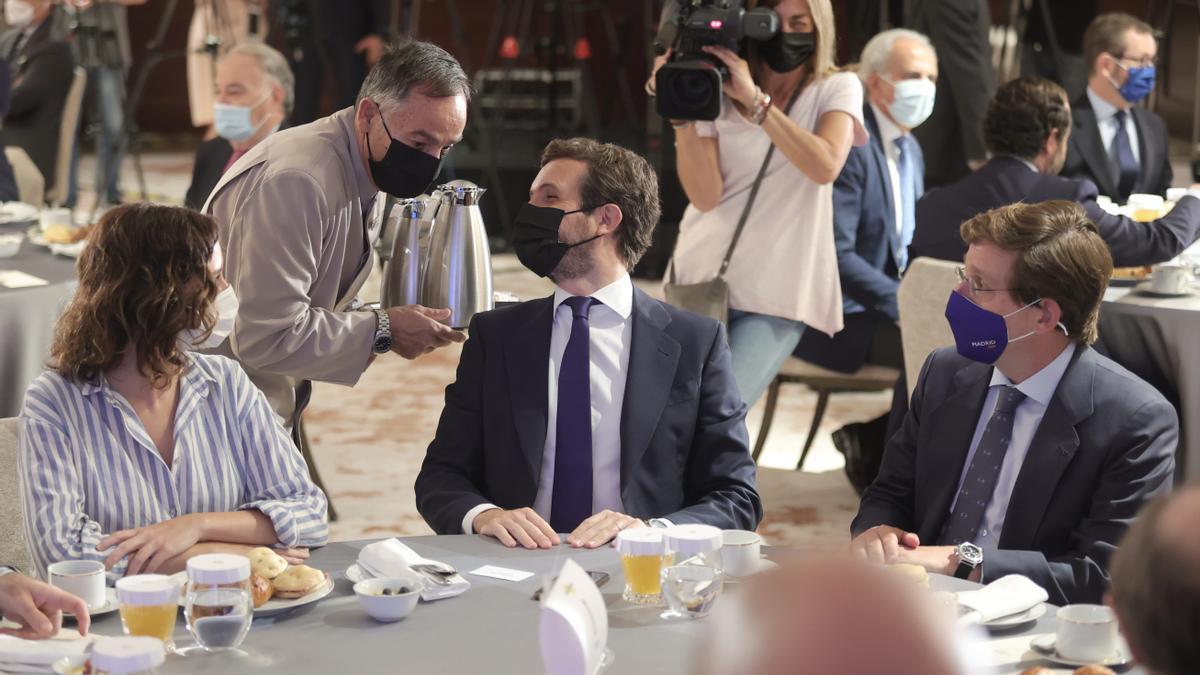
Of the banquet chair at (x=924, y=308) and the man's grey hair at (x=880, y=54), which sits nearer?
the banquet chair at (x=924, y=308)

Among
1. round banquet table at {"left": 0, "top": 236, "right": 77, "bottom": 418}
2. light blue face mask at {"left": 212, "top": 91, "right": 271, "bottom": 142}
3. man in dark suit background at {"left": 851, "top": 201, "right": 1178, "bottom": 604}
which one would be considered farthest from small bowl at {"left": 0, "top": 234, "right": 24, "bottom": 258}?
man in dark suit background at {"left": 851, "top": 201, "right": 1178, "bottom": 604}

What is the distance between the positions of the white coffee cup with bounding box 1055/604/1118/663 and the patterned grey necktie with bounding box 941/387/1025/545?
2.41ft

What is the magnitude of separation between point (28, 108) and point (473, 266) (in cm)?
445

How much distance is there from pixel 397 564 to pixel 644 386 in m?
0.73

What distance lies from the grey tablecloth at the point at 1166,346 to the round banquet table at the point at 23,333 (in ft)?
8.17

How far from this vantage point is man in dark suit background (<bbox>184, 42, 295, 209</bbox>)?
4656 millimetres

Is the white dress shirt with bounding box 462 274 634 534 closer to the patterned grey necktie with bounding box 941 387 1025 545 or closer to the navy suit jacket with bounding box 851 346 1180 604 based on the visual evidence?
the navy suit jacket with bounding box 851 346 1180 604

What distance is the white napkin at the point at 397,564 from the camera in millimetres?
1908

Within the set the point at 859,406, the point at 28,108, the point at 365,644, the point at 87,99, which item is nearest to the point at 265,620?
the point at 365,644

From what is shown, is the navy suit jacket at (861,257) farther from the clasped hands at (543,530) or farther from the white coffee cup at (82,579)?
the white coffee cup at (82,579)

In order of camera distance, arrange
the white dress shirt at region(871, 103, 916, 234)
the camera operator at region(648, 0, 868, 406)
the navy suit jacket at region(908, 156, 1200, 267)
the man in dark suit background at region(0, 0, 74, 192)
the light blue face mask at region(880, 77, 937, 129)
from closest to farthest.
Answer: the camera operator at region(648, 0, 868, 406)
the navy suit jacket at region(908, 156, 1200, 267)
the white dress shirt at region(871, 103, 916, 234)
the light blue face mask at region(880, 77, 937, 129)
the man in dark suit background at region(0, 0, 74, 192)

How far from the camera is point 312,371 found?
9.22 feet

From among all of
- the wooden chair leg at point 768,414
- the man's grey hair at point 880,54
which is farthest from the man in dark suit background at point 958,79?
the wooden chair leg at point 768,414

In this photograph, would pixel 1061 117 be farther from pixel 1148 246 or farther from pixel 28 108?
pixel 28 108
